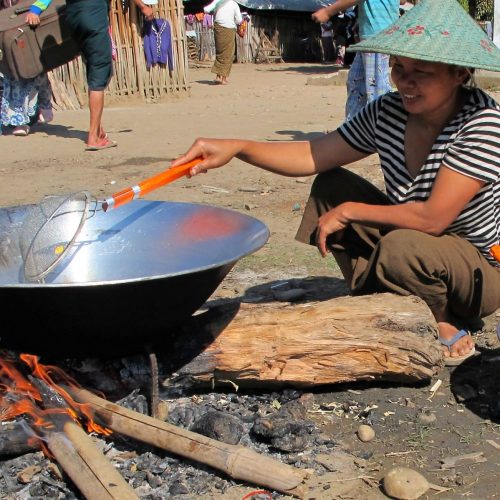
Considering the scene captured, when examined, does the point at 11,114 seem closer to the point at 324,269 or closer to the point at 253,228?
the point at 324,269

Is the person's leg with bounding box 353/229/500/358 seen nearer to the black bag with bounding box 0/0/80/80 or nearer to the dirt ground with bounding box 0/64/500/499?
the dirt ground with bounding box 0/64/500/499

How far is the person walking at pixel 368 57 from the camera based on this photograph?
19.8 feet

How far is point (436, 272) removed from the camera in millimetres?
2947

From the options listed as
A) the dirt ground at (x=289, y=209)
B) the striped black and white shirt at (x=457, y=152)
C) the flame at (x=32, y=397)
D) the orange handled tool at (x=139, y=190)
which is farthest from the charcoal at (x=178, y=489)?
the striped black and white shirt at (x=457, y=152)

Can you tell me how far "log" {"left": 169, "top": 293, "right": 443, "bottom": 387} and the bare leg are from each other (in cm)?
482

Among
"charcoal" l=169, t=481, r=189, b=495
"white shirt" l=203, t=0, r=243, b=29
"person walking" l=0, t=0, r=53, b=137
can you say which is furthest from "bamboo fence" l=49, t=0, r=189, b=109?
"charcoal" l=169, t=481, r=189, b=495

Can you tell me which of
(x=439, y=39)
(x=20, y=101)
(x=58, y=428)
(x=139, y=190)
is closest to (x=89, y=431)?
(x=58, y=428)

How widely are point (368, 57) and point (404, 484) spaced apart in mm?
4125

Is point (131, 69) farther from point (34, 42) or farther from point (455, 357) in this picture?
point (455, 357)

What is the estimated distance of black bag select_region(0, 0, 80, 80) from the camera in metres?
7.76

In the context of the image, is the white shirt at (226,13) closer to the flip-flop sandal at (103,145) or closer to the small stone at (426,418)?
the flip-flop sandal at (103,145)

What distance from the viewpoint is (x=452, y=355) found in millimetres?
3193

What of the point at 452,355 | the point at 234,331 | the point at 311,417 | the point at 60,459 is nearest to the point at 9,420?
the point at 60,459

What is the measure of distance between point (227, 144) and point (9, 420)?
1161 mm
